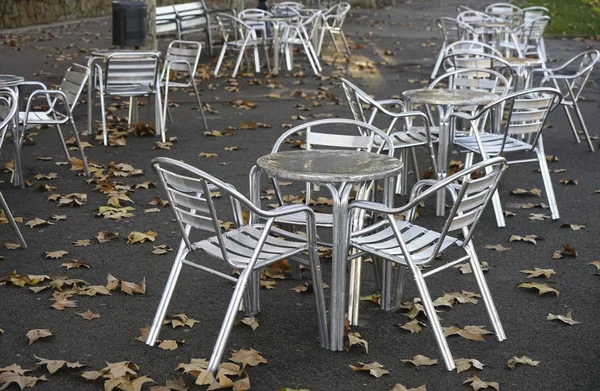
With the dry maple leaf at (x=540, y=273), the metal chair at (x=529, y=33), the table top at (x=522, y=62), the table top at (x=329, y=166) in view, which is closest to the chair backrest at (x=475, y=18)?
the metal chair at (x=529, y=33)

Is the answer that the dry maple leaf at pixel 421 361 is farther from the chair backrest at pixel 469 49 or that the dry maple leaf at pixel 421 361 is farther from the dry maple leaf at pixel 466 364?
the chair backrest at pixel 469 49

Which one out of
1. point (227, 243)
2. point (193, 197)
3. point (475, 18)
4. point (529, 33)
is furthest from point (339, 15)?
point (193, 197)

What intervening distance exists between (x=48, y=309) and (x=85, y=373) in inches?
37.2

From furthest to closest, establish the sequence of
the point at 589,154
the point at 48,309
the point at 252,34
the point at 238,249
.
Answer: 1. the point at 252,34
2. the point at 589,154
3. the point at 48,309
4. the point at 238,249

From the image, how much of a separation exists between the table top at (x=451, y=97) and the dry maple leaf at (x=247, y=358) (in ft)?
10.4

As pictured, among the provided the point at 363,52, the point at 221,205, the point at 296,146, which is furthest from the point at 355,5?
the point at 221,205

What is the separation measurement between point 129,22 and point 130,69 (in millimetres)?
2069

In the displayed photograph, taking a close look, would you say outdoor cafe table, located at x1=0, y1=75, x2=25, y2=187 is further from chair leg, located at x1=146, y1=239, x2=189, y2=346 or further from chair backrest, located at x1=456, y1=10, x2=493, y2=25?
chair backrest, located at x1=456, y1=10, x2=493, y2=25

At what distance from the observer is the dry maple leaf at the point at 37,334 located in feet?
15.6

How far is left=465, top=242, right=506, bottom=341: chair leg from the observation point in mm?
4844

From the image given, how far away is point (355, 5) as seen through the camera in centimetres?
3077

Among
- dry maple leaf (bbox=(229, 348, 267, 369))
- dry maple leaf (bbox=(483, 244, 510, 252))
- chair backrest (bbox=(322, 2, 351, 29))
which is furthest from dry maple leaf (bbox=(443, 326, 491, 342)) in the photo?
chair backrest (bbox=(322, 2, 351, 29))

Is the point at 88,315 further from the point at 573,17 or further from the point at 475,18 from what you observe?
the point at 573,17

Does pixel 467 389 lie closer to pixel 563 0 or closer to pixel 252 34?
pixel 252 34
